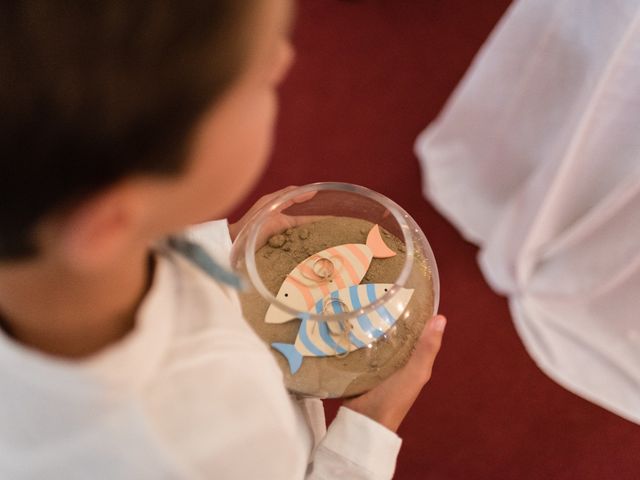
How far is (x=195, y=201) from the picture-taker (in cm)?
38

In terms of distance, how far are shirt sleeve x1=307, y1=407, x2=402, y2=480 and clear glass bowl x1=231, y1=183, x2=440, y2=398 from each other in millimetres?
34

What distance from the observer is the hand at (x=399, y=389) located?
0.70m

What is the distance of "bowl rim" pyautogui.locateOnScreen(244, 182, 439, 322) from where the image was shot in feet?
2.05

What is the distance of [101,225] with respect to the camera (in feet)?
1.07

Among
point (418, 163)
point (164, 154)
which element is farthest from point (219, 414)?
point (418, 163)

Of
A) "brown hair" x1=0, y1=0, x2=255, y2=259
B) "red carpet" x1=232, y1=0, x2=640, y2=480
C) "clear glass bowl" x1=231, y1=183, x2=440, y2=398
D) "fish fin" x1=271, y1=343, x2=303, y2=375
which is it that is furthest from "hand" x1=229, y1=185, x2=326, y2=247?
"red carpet" x1=232, y1=0, x2=640, y2=480

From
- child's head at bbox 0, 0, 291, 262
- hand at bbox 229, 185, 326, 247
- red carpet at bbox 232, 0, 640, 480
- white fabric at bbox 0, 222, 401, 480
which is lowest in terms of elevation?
red carpet at bbox 232, 0, 640, 480

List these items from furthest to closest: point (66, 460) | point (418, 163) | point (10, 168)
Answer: point (418, 163) → point (66, 460) → point (10, 168)

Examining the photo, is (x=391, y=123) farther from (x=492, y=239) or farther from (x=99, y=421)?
(x=99, y=421)

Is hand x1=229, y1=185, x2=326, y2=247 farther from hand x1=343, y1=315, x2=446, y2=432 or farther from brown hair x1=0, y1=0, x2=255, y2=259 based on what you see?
brown hair x1=0, y1=0, x2=255, y2=259

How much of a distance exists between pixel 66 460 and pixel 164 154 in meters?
0.20

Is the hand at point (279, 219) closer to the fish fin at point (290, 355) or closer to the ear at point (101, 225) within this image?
the fish fin at point (290, 355)

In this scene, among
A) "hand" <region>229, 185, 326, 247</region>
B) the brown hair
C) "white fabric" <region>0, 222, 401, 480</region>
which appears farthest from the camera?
"hand" <region>229, 185, 326, 247</region>

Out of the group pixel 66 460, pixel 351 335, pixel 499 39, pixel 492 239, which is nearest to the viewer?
pixel 66 460
